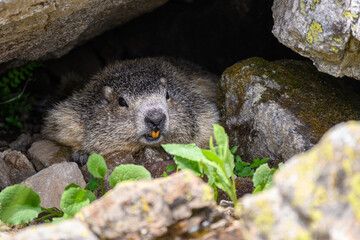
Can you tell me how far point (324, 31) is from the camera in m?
4.32

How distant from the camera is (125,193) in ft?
9.20

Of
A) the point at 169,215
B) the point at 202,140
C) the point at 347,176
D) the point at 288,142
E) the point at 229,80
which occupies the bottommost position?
the point at 202,140

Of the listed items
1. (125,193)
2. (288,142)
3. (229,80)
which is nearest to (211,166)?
(125,193)

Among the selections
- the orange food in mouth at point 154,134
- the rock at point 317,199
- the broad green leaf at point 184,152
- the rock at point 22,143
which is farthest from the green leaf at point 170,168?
the rock at point 22,143

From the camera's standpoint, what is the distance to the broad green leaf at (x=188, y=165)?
3.85m

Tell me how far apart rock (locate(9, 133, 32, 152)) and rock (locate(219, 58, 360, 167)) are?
126 inches

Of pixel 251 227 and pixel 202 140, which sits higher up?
pixel 251 227

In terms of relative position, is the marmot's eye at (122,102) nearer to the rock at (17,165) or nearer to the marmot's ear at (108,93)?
the marmot's ear at (108,93)

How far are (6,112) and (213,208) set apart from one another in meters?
5.69

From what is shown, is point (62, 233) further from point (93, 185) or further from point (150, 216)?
point (93, 185)

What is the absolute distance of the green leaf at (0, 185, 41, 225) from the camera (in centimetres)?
378

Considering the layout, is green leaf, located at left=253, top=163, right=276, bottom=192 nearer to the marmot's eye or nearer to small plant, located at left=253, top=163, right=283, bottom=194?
small plant, located at left=253, top=163, right=283, bottom=194

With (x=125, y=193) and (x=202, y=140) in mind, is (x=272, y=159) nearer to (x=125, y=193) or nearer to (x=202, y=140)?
(x=202, y=140)

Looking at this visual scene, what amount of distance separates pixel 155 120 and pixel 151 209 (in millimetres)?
2812
